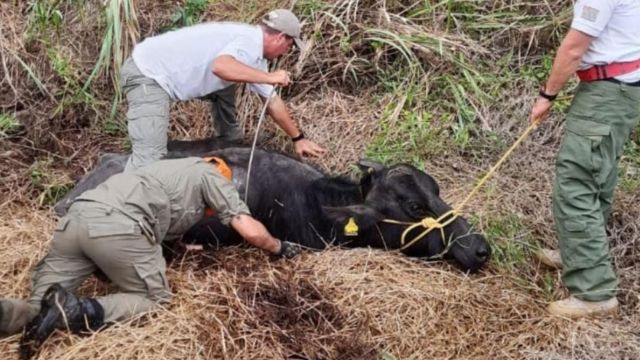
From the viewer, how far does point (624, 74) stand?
4.60 metres

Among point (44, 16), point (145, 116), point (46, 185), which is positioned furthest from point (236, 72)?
point (44, 16)

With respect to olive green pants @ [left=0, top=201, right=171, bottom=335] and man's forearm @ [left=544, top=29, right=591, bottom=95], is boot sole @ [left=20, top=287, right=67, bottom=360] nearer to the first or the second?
olive green pants @ [left=0, top=201, right=171, bottom=335]

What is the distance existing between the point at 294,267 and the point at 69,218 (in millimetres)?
1331

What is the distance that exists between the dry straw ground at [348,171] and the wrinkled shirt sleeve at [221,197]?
421 mm

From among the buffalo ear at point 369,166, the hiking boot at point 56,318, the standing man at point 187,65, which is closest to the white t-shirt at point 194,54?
the standing man at point 187,65

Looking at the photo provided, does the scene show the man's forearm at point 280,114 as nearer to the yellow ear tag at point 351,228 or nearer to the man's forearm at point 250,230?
the yellow ear tag at point 351,228

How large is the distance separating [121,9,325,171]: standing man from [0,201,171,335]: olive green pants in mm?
1201

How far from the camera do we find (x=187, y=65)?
228 inches

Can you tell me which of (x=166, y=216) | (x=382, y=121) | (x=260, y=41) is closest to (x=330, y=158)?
(x=382, y=121)

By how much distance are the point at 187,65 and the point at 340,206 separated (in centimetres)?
138

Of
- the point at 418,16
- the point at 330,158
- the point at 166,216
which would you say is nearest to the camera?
the point at 166,216

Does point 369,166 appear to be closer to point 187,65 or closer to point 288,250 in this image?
point 288,250

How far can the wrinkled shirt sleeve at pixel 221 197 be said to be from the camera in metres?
4.76

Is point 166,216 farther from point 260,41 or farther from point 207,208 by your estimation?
point 260,41
